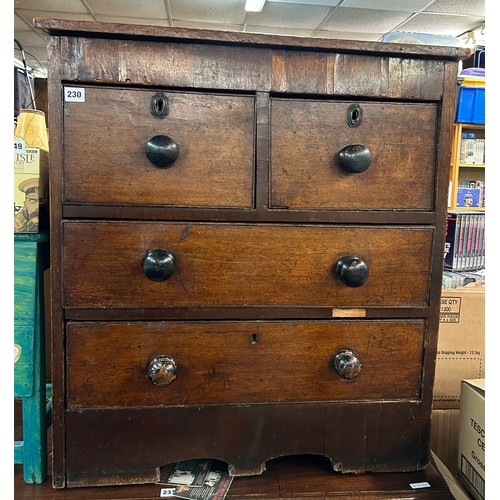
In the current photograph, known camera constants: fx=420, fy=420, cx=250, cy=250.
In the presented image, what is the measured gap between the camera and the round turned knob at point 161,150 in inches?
27.6

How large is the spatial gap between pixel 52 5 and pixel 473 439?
4.72m

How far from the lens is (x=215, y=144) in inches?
29.3

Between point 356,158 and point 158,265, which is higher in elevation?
point 356,158

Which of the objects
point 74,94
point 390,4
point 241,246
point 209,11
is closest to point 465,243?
point 241,246

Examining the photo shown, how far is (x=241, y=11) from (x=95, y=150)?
399 cm

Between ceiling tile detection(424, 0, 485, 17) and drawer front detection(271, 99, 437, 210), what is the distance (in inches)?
148

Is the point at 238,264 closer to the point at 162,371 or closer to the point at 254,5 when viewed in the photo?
the point at 162,371

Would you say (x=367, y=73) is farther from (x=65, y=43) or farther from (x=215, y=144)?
(x=65, y=43)

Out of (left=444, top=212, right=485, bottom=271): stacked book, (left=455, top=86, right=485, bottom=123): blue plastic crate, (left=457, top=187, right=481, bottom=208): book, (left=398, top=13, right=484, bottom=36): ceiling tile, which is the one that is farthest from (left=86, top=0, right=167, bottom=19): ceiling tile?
(left=444, top=212, right=485, bottom=271): stacked book

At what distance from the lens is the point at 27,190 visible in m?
0.78

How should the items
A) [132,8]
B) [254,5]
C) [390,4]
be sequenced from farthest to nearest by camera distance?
[132,8]
[254,5]
[390,4]

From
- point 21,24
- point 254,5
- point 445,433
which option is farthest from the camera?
point 21,24

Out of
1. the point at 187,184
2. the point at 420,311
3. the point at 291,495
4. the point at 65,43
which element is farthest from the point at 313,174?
the point at 291,495

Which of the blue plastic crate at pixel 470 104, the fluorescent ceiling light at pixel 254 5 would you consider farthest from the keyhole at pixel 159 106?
the fluorescent ceiling light at pixel 254 5
